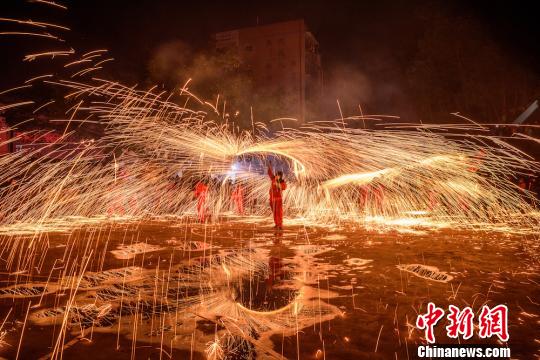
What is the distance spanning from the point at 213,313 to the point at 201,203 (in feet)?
28.4

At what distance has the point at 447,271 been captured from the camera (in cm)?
619

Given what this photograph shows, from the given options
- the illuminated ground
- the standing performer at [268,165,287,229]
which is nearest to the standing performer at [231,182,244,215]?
the standing performer at [268,165,287,229]

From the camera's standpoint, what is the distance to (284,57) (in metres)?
36.5

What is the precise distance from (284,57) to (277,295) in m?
33.7

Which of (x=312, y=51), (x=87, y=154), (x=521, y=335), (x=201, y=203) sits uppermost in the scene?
(x=312, y=51)

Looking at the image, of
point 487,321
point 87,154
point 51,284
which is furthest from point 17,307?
point 87,154

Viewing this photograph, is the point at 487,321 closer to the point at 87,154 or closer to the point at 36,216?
the point at 36,216

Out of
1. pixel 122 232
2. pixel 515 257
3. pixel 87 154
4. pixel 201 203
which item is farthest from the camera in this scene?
pixel 87 154

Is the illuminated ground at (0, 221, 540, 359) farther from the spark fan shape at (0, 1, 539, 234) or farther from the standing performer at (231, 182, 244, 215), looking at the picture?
the standing performer at (231, 182, 244, 215)

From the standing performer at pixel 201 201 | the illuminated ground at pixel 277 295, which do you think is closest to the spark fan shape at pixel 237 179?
the standing performer at pixel 201 201

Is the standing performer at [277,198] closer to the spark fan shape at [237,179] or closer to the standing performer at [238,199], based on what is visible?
the spark fan shape at [237,179]

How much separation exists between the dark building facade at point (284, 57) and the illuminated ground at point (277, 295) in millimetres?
27819

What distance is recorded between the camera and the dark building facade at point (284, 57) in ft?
118

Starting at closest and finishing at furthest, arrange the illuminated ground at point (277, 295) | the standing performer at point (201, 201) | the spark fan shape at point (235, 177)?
the illuminated ground at point (277, 295)
the spark fan shape at point (235, 177)
the standing performer at point (201, 201)
